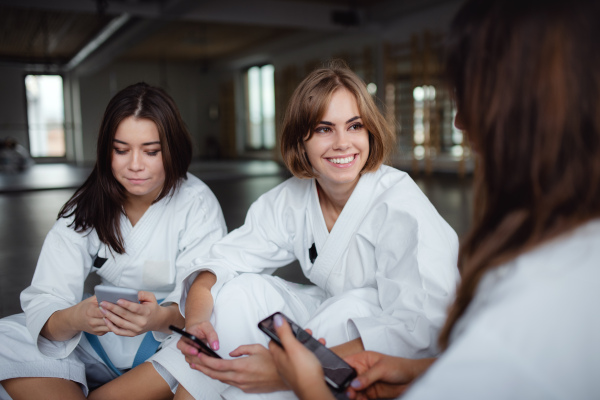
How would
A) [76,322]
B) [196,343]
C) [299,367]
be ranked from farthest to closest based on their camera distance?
[76,322]
[196,343]
[299,367]

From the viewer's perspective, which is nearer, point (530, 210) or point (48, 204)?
point (530, 210)

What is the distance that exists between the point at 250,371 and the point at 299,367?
24 centimetres

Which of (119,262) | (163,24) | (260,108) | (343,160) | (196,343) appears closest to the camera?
(196,343)

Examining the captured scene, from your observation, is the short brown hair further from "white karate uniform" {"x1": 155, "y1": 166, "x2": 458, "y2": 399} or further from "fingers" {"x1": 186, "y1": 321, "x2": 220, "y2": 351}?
"fingers" {"x1": 186, "y1": 321, "x2": 220, "y2": 351}

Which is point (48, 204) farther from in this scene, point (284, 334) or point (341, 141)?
point (284, 334)

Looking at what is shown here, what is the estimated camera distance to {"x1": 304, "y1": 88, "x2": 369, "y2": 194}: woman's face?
1.48m

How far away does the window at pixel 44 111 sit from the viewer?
12.4 m

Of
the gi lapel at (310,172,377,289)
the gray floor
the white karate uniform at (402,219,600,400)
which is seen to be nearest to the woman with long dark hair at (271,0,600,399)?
the white karate uniform at (402,219,600,400)

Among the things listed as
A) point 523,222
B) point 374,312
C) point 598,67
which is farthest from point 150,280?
point 598,67

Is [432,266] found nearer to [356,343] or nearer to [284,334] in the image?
[356,343]

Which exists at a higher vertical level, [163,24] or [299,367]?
[163,24]

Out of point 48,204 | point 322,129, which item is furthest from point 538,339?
point 48,204

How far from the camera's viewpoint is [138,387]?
139 centimetres

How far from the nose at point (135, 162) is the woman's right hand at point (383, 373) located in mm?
919
